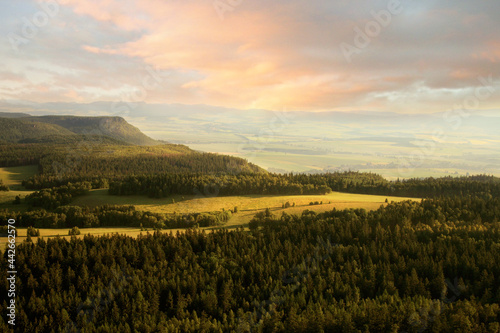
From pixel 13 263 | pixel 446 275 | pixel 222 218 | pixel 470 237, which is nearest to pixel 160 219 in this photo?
pixel 222 218

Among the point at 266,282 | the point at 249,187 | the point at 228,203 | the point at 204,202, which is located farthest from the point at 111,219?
the point at 266,282

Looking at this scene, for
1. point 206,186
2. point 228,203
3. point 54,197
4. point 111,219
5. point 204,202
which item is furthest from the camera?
point 206,186

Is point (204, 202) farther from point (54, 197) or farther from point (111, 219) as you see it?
point (54, 197)

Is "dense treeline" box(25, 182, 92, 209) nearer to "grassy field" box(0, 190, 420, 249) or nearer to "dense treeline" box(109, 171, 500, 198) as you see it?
"grassy field" box(0, 190, 420, 249)

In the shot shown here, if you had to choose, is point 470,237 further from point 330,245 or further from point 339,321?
point 339,321

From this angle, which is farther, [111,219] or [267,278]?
[111,219]

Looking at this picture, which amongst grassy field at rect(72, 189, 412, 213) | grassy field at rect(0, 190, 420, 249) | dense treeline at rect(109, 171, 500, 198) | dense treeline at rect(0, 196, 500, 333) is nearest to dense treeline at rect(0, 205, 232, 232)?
grassy field at rect(0, 190, 420, 249)

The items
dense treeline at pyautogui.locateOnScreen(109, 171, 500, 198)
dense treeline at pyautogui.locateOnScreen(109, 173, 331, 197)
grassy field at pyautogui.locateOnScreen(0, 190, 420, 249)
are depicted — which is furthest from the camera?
dense treeline at pyautogui.locateOnScreen(109, 171, 500, 198)
